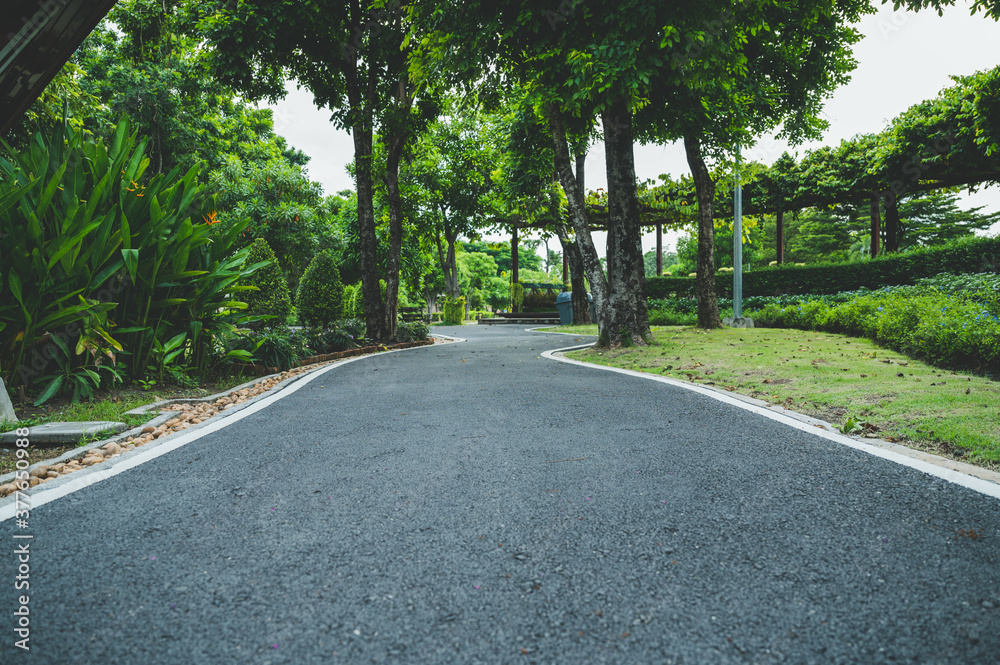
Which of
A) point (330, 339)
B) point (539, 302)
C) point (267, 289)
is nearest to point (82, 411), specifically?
point (330, 339)

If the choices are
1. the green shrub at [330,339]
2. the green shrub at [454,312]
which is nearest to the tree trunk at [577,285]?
the green shrub at [330,339]

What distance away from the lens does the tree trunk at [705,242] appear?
46.0 ft

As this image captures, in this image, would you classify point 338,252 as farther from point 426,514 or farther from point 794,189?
point 426,514

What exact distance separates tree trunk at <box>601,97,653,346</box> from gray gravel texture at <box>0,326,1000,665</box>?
7.06 m

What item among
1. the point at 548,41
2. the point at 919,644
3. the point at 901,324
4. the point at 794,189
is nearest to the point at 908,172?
the point at 794,189

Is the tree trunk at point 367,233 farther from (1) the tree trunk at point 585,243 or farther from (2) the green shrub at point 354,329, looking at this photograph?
(1) the tree trunk at point 585,243

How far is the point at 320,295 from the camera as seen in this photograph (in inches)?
539

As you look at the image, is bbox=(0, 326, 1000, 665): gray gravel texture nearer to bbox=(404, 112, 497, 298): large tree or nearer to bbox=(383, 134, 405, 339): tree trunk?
bbox=(383, 134, 405, 339): tree trunk

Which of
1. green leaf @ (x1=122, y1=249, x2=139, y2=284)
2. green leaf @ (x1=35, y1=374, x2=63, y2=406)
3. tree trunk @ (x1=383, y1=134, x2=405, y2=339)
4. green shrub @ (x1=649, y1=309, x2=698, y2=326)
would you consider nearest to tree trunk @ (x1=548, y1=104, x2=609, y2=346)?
tree trunk @ (x1=383, y1=134, x2=405, y2=339)

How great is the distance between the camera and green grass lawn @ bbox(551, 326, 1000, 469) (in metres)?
3.64

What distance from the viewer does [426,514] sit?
2494mm

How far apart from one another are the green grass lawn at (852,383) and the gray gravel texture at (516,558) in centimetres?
71

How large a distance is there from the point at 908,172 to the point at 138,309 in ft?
69.7

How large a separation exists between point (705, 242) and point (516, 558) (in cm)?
1362
